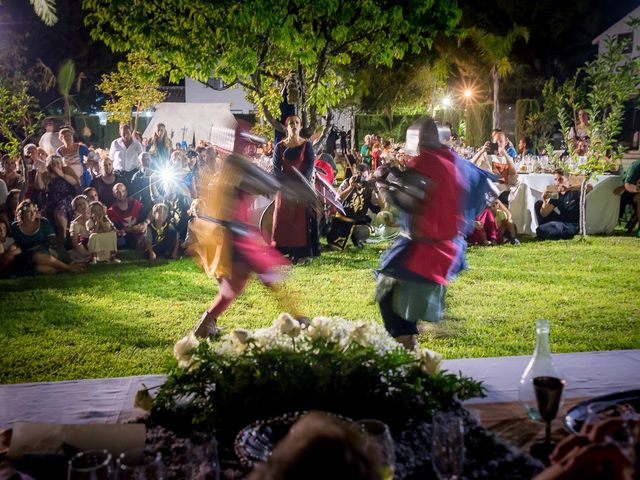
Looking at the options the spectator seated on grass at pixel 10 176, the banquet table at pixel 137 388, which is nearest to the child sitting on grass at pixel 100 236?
the spectator seated on grass at pixel 10 176

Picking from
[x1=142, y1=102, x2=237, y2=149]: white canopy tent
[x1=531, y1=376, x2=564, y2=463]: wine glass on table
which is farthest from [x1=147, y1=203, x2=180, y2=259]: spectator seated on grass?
[x1=142, y1=102, x2=237, y2=149]: white canopy tent

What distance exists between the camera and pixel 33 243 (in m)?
9.19

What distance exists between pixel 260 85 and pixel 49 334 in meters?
6.70

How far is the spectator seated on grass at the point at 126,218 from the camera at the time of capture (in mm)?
10539

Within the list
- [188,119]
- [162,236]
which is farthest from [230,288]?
[188,119]

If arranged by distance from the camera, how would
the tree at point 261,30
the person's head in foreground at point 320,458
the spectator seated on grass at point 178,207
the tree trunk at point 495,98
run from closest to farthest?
1. the person's head in foreground at point 320,458
2. the tree at point 261,30
3. the spectator seated on grass at point 178,207
4. the tree trunk at point 495,98

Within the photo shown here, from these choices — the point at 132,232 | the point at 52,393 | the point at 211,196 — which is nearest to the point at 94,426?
the point at 52,393

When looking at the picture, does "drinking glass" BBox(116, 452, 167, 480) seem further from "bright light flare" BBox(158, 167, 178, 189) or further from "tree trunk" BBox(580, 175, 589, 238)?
"tree trunk" BBox(580, 175, 589, 238)

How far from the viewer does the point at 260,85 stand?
39.2ft

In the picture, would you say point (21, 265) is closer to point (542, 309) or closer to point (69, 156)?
point (69, 156)

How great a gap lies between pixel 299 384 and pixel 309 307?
4996 millimetres

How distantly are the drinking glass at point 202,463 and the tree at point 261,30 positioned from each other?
8800 millimetres

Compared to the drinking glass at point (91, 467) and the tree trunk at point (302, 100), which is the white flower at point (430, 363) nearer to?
the drinking glass at point (91, 467)

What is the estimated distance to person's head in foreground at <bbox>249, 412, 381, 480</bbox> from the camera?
1196mm
